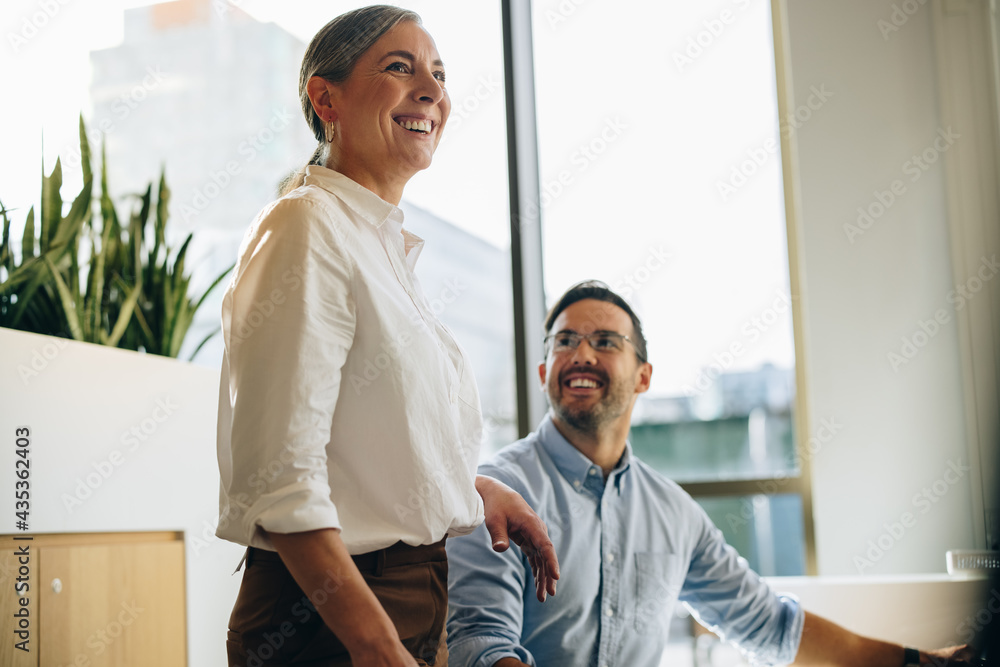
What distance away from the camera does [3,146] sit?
221 centimetres

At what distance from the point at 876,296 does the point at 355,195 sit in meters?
2.56

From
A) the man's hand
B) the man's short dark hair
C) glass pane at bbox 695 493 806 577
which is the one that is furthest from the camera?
glass pane at bbox 695 493 806 577

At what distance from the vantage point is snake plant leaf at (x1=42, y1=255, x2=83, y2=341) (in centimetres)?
185

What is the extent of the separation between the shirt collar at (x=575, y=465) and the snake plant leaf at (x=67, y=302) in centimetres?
113

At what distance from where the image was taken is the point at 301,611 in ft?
2.78

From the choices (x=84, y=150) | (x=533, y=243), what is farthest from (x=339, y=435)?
(x=533, y=243)

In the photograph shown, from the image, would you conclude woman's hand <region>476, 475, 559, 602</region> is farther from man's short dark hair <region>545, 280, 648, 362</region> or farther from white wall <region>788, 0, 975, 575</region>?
white wall <region>788, 0, 975, 575</region>

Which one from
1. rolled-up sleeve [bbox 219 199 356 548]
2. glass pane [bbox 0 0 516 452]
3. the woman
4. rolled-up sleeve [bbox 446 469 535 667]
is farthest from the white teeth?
glass pane [bbox 0 0 516 452]

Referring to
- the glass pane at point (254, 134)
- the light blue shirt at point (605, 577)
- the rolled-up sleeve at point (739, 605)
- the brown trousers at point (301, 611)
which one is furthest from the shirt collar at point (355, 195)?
the glass pane at point (254, 134)

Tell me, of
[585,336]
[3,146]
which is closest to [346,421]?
[585,336]

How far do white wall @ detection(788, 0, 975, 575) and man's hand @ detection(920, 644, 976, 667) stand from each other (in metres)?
1.26

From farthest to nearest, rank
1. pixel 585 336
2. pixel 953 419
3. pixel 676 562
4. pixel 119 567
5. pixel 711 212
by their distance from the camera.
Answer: pixel 711 212, pixel 953 419, pixel 585 336, pixel 676 562, pixel 119 567

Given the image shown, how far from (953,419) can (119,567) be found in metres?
2.69

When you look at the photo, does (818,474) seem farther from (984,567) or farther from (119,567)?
(119,567)
